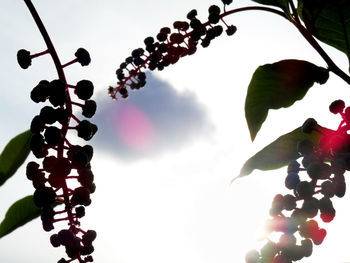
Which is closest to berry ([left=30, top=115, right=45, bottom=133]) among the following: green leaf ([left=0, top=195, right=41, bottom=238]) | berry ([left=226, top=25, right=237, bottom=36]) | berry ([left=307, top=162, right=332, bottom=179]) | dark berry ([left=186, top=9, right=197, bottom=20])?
green leaf ([left=0, top=195, right=41, bottom=238])

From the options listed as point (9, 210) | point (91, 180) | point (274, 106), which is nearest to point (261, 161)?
point (274, 106)

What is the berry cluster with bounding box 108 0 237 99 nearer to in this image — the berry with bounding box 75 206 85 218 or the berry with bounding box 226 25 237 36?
the berry with bounding box 226 25 237 36

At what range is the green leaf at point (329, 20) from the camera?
195 centimetres

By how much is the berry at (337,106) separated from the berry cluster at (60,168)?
88 centimetres

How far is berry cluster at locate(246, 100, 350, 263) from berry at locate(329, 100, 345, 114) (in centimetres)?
3

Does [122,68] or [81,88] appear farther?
[122,68]

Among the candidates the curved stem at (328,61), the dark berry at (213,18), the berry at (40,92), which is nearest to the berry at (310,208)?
the curved stem at (328,61)

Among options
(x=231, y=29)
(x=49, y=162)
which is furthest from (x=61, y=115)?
(x=231, y=29)

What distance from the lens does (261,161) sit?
2.11 metres

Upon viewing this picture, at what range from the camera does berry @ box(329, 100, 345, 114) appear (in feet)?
5.21

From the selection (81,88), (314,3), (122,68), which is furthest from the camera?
A: (122,68)

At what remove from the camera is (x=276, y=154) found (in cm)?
212

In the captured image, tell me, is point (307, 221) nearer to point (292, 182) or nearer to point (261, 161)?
point (292, 182)

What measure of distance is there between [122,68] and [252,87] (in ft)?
3.98
